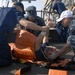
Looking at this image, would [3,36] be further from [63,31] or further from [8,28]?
[63,31]

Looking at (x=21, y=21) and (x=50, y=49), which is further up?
(x=21, y=21)

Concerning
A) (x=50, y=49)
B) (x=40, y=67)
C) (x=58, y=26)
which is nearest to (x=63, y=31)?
(x=58, y=26)

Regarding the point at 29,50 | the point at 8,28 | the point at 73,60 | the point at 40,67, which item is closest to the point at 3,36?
the point at 8,28

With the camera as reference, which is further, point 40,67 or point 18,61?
point 18,61

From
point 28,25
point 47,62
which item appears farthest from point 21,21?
point 47,62

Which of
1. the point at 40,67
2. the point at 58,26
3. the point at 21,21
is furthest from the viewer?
the point at 58,26

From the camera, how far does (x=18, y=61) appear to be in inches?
189

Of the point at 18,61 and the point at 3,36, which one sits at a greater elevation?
the point at 3,36

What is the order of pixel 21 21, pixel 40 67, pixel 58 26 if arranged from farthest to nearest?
pixel 58 26 → pixel 21 21 → pixel 40 67

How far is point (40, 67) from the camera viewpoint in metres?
4.43

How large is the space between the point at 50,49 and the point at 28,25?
1.73 feet

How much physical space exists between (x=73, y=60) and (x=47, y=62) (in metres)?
0.42

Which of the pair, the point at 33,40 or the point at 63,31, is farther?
the point at 63,31

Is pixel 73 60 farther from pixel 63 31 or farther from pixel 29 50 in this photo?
pixel 63 31
